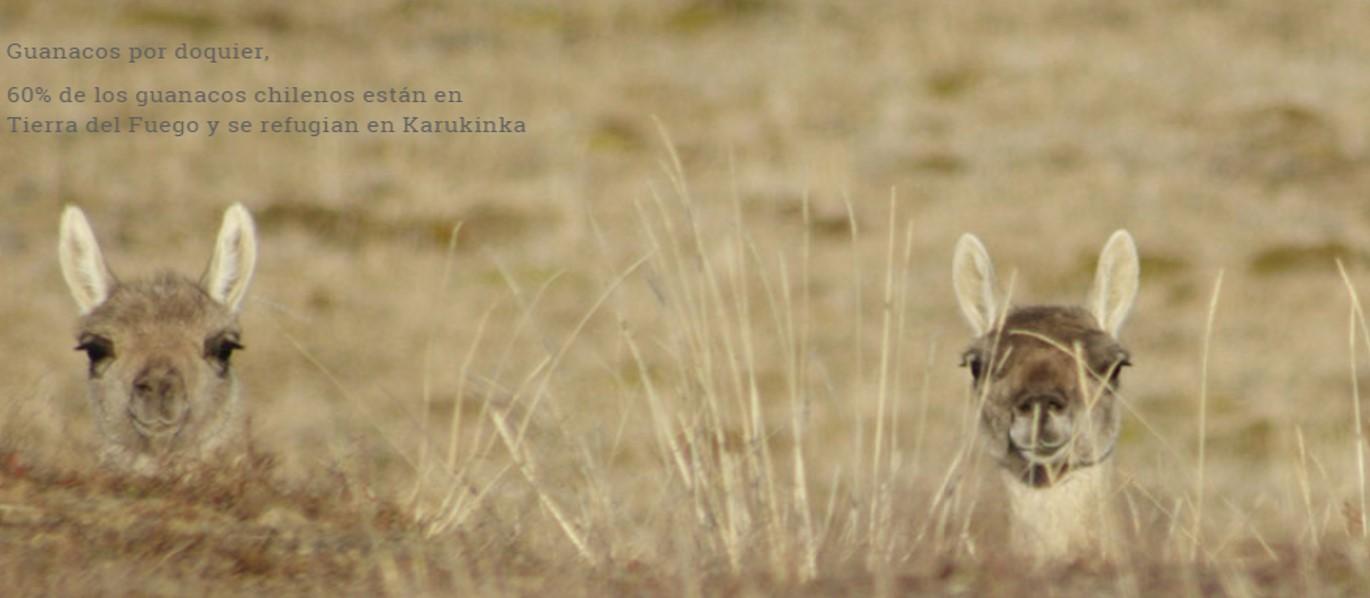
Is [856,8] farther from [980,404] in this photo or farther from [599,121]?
[980,404]

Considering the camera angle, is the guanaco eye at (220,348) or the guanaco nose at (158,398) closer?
the guanaco nose at (158,398)

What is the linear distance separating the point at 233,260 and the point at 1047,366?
3.27 m

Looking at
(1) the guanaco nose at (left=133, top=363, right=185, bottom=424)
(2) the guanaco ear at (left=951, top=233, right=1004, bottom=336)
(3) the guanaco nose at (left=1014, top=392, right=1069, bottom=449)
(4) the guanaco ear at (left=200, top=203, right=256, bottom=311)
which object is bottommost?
(3) the guanaco nose at (left=1014, top=392, right=1069, bottom=449)

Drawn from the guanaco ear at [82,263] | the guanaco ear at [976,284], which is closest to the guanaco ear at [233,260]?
the guanaco ear at [82,263]

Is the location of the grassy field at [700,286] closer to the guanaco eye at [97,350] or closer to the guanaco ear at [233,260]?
the guanaco eye at [97,350]

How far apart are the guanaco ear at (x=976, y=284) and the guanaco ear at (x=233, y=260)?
261 centimetres

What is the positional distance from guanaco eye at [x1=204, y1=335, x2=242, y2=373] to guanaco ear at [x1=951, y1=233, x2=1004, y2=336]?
8.63ft

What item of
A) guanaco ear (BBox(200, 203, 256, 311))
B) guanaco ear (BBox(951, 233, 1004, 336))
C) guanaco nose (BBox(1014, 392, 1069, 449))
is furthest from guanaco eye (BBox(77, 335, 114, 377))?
guanaco nose (BBox(1014, 392, 1069, 449))

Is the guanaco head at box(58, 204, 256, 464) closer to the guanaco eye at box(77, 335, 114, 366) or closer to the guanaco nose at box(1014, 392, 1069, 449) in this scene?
the guanaco eye at box(77, 335, 114, 366)

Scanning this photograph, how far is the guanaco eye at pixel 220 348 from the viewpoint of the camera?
8.88 m

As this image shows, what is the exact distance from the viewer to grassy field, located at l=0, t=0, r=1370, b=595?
691 cm

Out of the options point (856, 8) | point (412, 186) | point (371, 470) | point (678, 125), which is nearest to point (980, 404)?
point (371, 470)

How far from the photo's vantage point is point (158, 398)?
27.9 feet

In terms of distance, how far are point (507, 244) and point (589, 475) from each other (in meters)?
14.3
